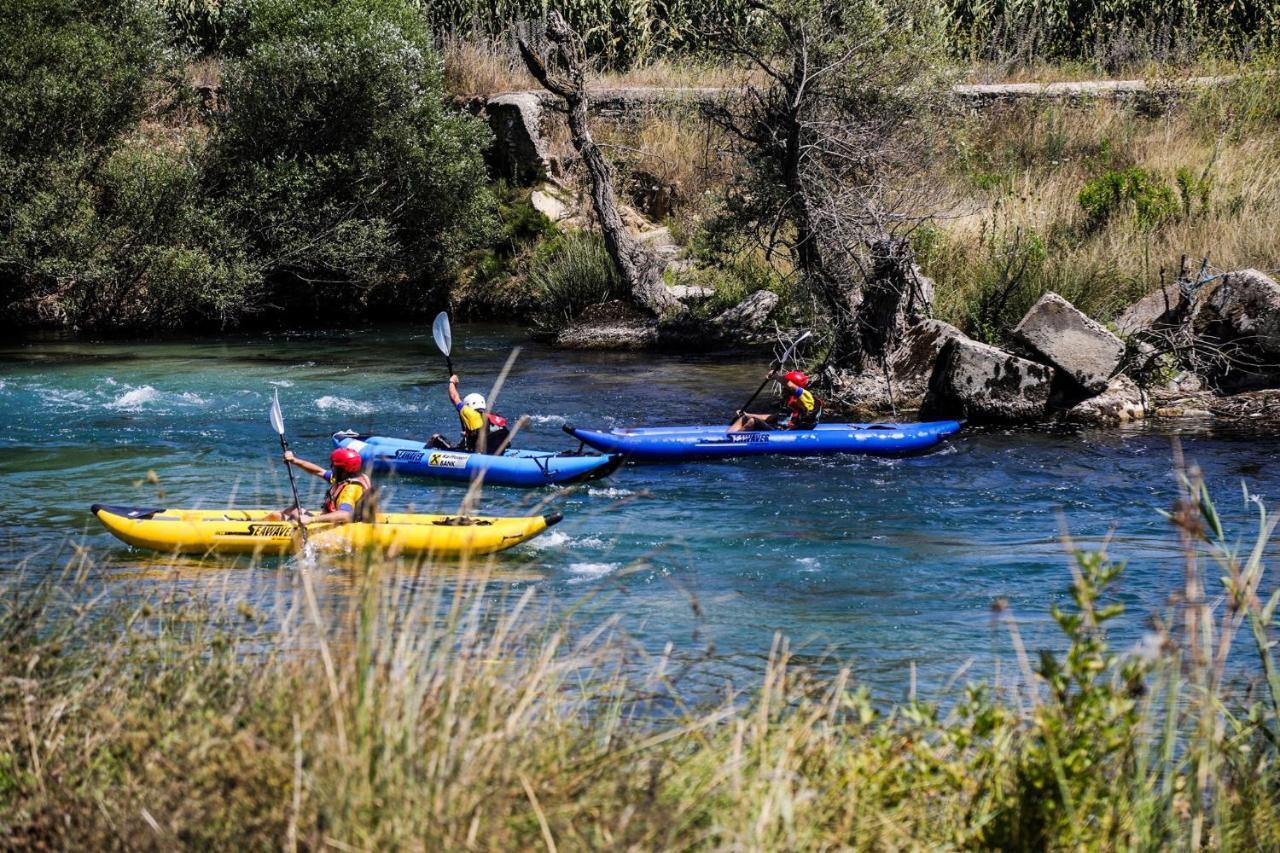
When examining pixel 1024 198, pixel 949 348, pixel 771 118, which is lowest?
pixel 949 348

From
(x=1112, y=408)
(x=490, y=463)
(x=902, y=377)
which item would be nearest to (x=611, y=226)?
(x=902, y=377)

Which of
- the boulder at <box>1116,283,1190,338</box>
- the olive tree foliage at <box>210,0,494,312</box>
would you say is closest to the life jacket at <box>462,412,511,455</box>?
the boulder at <box>1116,283,1190,338</box>

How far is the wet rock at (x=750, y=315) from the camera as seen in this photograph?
1858 cm

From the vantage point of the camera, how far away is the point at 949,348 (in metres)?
13.7

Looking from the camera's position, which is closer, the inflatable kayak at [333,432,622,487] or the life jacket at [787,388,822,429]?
the inflatable kayak at [333,432,622,487]

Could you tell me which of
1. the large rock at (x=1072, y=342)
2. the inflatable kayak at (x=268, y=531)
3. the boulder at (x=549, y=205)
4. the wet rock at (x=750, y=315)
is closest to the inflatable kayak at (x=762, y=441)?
the large rock at (x=1072, y=342)

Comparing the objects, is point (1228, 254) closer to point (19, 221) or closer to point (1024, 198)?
point (1024, 198)

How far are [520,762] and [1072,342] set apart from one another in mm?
11350

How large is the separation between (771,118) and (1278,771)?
12529mm

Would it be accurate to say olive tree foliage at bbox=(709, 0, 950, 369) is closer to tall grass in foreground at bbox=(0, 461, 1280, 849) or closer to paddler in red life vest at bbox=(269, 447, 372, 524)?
paddler in red life vest at bbox=(269, 447, 372, 524)

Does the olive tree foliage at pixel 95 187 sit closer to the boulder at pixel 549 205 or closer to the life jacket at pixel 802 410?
the boulder at pixel 549 205

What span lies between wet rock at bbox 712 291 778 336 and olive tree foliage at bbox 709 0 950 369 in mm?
1180

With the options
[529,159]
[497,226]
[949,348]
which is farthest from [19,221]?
[949,348]

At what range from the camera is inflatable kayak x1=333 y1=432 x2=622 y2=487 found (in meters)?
10.9
